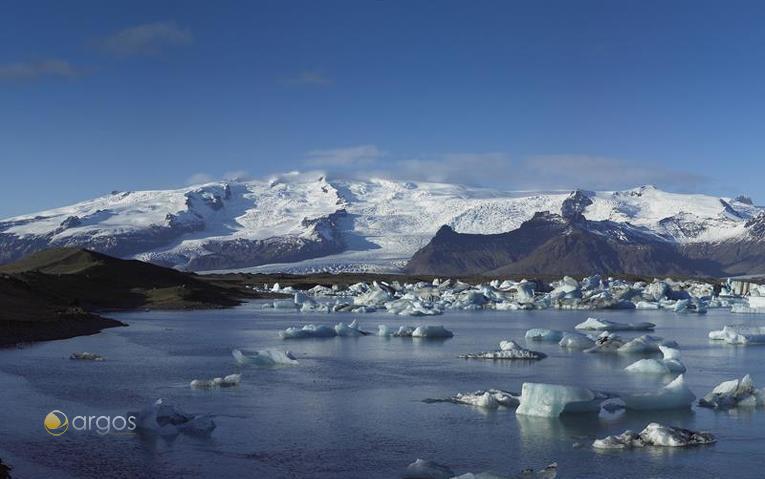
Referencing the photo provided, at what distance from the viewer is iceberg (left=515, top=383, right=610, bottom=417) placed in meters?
16.0

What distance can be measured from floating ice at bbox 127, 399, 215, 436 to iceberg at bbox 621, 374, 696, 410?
23.8ft

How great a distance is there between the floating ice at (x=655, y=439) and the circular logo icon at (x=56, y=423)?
7.94 meters

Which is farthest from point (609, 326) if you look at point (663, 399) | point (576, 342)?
point (663, 399)

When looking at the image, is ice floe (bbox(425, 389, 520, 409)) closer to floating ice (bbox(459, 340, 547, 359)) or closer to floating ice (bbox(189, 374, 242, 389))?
floating ice (bbox(189, 374, 242, 389))

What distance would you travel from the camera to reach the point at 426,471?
12.0m

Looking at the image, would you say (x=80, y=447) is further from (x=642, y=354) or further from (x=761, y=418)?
(x=642, y=354)

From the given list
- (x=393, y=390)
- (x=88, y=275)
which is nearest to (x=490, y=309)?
(x=88, y=275)

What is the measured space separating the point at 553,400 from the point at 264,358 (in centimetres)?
924

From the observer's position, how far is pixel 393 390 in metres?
19.5

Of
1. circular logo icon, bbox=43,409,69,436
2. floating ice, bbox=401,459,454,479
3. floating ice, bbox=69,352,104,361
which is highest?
floating ice, bbox=69,352,104,361

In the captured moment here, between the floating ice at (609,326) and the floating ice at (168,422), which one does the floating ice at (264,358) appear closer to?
the floating ice at (168,422)

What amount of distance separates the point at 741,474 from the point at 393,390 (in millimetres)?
8341

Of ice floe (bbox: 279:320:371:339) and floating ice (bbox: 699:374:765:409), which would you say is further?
ice floe (bbox: 279:320:371:339)

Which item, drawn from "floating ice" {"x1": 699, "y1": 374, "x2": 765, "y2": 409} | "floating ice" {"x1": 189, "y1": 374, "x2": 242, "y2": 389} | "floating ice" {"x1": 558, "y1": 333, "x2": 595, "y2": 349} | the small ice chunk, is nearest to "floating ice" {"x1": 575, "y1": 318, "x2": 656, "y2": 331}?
the small ice chunk
